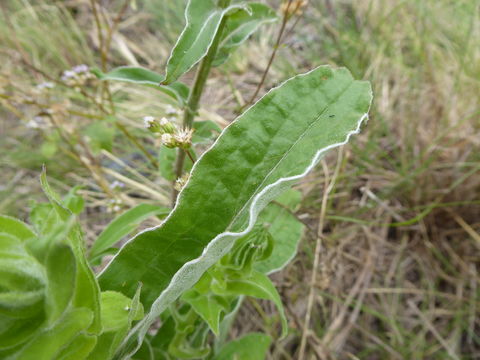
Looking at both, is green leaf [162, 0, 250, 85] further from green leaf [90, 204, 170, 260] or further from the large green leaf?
green leaf [90, 204, 170, 260]

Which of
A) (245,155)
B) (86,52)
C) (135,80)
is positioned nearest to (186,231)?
(245,155)

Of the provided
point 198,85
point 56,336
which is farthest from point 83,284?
point 198,85

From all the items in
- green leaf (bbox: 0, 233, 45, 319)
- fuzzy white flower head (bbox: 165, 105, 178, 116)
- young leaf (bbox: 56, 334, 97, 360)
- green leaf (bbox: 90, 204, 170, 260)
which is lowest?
green leaf (bbox: 90, 204, 170, 260)

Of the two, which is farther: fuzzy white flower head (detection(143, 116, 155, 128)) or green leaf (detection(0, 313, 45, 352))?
fuzzy white flower head (detection(143, 116, 155, 128))

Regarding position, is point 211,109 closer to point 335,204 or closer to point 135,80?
point 335,204

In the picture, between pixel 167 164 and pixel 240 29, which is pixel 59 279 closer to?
pixel 167 164

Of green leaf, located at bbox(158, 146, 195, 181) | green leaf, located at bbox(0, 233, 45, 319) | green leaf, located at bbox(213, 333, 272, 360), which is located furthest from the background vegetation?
green leaf, located at bbox(0, 233, 45, 319)
